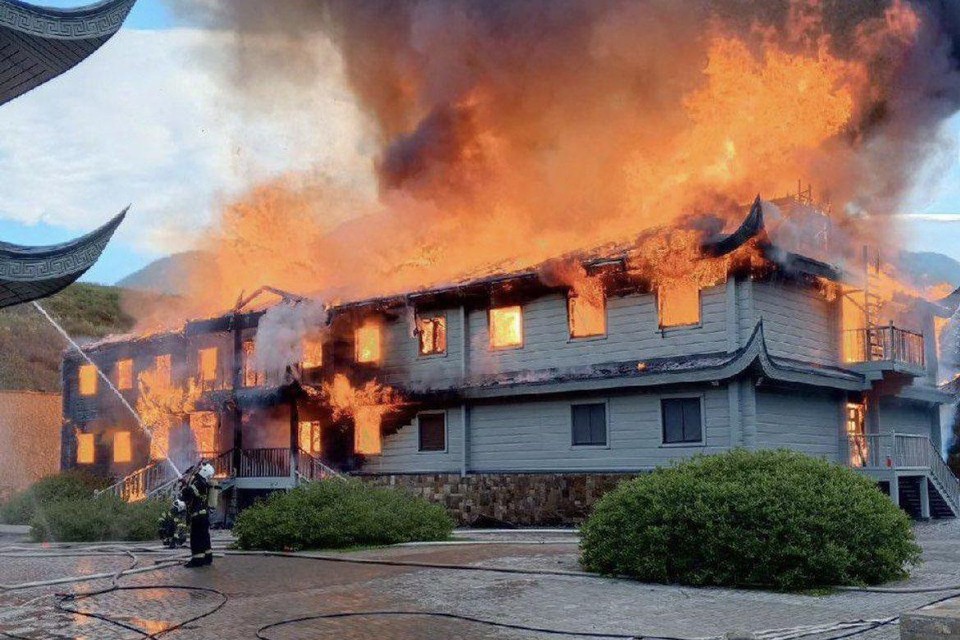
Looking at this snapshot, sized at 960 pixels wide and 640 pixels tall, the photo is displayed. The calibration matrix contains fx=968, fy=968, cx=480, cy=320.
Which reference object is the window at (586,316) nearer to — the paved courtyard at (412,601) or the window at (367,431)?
the window at (367,431)

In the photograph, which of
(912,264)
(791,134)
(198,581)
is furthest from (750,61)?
(198,581)

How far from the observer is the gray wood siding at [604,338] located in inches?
921

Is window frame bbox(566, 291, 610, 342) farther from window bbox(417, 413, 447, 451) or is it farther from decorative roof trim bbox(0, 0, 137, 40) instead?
decorative roof trim bbox(0, 0, 137, 40)

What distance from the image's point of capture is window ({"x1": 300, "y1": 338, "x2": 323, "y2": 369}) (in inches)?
1216

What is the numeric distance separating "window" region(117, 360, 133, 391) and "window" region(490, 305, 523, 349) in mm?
16759

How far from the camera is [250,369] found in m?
31.8

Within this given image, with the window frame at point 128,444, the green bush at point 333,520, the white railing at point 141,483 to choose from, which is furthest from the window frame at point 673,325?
the window frame at point 128,444

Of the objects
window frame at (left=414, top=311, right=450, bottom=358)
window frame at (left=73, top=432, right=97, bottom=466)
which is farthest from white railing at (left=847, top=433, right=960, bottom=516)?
window frame at (left=73, top=432, right=97, bottom=466)

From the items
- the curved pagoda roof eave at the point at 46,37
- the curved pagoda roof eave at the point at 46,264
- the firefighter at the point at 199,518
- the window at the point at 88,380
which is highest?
the curved pagoda roof eave at the point at 46,37

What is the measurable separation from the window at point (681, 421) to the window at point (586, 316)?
103 inches

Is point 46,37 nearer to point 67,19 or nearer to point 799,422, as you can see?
point 67,19

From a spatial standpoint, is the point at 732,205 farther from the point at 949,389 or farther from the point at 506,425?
the point at 949,389

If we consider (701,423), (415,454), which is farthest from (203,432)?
(701,423)

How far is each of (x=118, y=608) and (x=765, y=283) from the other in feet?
55.2
